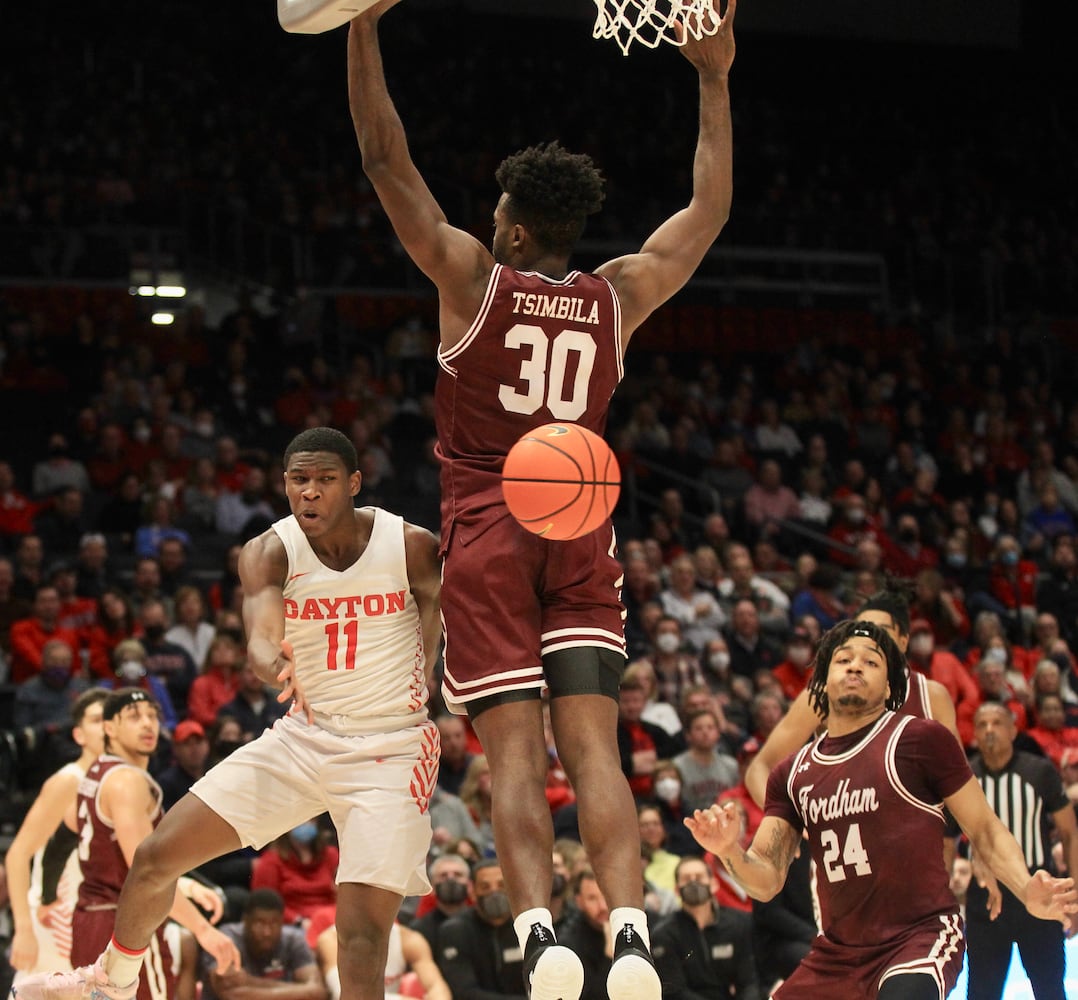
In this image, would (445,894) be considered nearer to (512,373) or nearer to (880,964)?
(880,964)

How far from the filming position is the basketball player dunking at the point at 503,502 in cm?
450

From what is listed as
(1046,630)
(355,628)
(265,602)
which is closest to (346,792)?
(355,628)

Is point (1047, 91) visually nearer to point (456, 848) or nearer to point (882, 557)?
point (882, 557)

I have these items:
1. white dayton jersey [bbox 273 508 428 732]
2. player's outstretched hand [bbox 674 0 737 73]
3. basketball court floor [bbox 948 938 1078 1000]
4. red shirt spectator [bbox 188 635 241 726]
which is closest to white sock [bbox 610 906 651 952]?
white dayton jersey [bbox 273 508 428 732]

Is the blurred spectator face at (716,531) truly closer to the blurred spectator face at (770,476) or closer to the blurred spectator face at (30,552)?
the blurred spectator face at (770,476)

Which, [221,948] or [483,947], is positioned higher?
[221,948]

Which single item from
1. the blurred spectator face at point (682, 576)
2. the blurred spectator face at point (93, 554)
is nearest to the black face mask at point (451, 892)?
the blurred spectator face at point (93, 554)

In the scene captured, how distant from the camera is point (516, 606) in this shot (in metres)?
4.64

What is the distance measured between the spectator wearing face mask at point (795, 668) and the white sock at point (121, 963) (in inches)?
314

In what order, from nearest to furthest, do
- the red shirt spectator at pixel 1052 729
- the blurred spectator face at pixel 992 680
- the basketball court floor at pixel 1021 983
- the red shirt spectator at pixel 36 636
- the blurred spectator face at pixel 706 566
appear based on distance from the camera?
the basketball court floor at pixel 1021 983 < the red shirt spectator at pixel 36 636 < the red shirt spectator at pixel 1052 729 < the blurred spectator face at pixel 992 680 < the blurred spectator face at pixel 706 566

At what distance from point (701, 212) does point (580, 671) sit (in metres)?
1.55

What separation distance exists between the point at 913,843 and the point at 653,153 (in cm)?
1809

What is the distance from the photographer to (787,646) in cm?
1306

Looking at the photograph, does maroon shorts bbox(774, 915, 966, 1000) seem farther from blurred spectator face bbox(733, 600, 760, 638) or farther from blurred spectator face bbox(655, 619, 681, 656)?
blurred spectator face bbox(733, 600, 760, 638)
